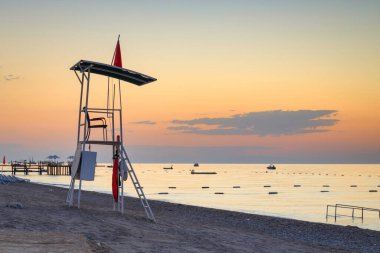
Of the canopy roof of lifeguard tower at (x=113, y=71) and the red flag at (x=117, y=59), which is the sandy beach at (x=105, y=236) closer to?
the canopy roof of lifeguard tower at (x=113, y=71)

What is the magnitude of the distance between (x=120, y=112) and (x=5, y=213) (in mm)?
6127

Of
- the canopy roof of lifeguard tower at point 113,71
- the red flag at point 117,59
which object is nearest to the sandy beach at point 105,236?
the canopy roof of lifeguard tower at point 113,71

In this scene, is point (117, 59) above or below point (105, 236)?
above

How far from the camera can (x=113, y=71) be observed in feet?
61.9

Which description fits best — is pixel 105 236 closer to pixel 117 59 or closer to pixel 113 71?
pixel 113 71

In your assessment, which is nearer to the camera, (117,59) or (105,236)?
(105,236)

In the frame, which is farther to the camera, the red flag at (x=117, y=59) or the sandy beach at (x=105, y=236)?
the red flag at (x=117, y=59)

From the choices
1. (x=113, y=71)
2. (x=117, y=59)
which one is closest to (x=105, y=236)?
(x=113, y=71)

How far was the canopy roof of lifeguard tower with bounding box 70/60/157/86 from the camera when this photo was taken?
18516mm

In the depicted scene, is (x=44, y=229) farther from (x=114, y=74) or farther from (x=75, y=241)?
(x=114, y=74)

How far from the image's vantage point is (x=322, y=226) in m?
28.9

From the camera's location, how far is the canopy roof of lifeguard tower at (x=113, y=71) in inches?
729

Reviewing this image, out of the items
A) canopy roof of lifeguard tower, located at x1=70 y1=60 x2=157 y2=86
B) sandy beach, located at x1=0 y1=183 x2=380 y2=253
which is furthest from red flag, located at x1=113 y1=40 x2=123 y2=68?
sandy beach, located at x1=0 y1=183 x2=380 y2=253

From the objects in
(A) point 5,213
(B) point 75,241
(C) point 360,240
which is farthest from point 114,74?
(C) point 360,240
